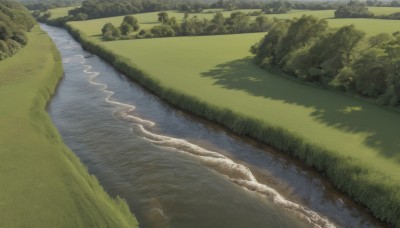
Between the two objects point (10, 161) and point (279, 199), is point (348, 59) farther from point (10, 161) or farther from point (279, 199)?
point (10, 161)

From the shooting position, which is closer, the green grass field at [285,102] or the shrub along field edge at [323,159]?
the shrub along field edge at [323,159]

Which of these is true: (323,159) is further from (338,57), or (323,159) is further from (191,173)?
(338,57)

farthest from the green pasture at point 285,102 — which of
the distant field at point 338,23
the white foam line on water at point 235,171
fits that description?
the distant field at point 338,23

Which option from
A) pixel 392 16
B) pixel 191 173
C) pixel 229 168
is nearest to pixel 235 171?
pixel 229 168

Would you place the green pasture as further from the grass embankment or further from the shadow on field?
the grass embankment

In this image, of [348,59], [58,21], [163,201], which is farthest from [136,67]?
[58,21]

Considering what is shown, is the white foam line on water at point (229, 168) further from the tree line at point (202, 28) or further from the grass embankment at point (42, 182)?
the tree line at point (202, 28)
